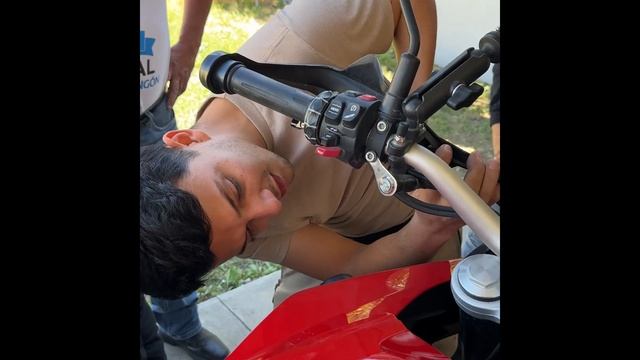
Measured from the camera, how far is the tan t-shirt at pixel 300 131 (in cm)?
123

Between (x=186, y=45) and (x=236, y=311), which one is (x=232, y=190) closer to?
(x=186, y=45)

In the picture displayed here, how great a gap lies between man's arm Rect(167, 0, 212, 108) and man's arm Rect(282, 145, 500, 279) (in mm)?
766

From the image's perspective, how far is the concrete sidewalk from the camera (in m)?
2.04

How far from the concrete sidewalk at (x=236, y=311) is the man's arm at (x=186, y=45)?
84 cm

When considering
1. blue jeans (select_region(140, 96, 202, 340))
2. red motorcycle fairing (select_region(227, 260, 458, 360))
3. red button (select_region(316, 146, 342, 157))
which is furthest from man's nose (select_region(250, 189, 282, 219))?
blue jeans (select_region(140, 96, 202, 340))

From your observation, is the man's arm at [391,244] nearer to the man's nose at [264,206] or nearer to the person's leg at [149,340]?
the man's nose at [264,206]

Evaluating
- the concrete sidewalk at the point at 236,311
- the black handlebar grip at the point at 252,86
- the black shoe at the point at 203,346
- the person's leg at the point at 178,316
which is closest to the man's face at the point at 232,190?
the black handlebar grip at the point at 252,86

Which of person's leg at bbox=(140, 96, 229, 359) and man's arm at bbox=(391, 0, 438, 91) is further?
person's leg at bbox=(140, 96, 229, 359)

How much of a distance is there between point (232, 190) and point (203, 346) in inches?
44.4

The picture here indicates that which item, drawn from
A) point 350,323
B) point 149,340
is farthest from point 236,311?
point 350,323

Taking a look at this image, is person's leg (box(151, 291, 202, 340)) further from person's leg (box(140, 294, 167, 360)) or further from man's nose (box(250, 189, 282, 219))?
man's nose (box(250, 189, 282, 219))
